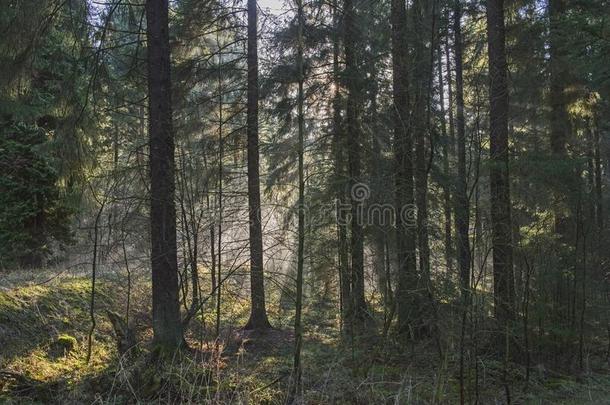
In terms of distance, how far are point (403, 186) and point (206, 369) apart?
3.84m

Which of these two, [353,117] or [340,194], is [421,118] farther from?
[353,117]

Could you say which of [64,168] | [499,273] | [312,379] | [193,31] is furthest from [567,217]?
[64,168]

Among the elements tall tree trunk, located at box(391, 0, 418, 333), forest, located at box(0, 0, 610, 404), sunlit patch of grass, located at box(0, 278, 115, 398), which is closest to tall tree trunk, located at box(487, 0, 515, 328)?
forest, located at box(0, 0, 610, 404)

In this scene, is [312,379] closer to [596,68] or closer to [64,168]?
[64,168]

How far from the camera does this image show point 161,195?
7.17m

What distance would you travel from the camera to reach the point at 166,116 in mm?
7406

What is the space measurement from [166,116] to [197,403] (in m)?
4.40

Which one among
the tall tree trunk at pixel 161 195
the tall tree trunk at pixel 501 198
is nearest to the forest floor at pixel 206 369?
the tall tree trunk at pixel 161 195

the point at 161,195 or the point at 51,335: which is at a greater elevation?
the point at 161,195

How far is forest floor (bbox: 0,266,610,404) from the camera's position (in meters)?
5.36

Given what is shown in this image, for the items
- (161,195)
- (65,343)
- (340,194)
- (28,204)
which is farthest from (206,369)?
(28,204)

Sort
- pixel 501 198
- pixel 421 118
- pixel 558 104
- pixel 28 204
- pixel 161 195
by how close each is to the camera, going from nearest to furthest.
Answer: pixel 421 118, pixel 161 195, pixel 501 198, pixel 28 204, pixel 558 104

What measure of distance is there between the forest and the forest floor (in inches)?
2.1

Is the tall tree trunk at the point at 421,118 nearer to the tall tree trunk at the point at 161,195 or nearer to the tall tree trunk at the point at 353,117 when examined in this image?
the tall tree trunk at the point at 353,117
